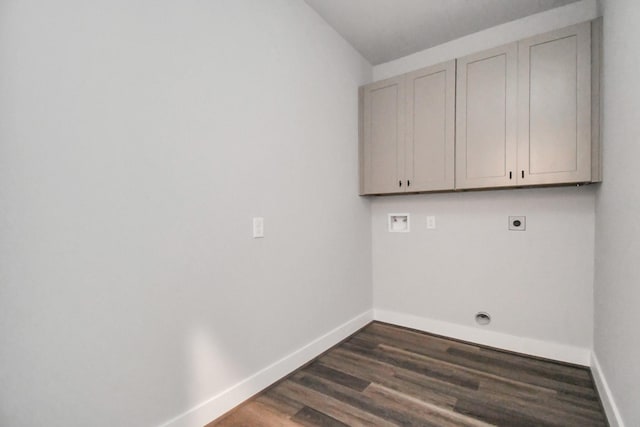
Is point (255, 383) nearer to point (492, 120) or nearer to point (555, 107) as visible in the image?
point (492, 120)

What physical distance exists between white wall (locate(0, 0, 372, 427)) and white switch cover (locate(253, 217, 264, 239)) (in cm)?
6

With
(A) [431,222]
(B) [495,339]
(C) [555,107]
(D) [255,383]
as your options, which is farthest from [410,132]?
(D) [255,383]

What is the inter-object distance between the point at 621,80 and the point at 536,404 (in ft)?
6.01

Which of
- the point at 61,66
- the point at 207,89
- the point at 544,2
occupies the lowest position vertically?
the point at 61,66

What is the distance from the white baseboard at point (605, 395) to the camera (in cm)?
148

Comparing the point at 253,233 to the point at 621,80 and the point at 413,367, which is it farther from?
the point at 621,80

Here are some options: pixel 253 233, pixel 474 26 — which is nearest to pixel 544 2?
pixel 474 26

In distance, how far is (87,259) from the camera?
1.22m

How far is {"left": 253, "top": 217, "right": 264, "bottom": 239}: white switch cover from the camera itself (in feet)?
6.37

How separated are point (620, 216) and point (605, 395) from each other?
1.02 meters

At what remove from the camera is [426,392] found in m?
1.92

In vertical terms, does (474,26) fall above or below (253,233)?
above

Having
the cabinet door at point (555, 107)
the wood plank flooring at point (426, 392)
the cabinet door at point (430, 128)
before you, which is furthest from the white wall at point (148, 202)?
the cabinet door at point (555, 107)

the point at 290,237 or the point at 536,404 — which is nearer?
the point at 536,404
